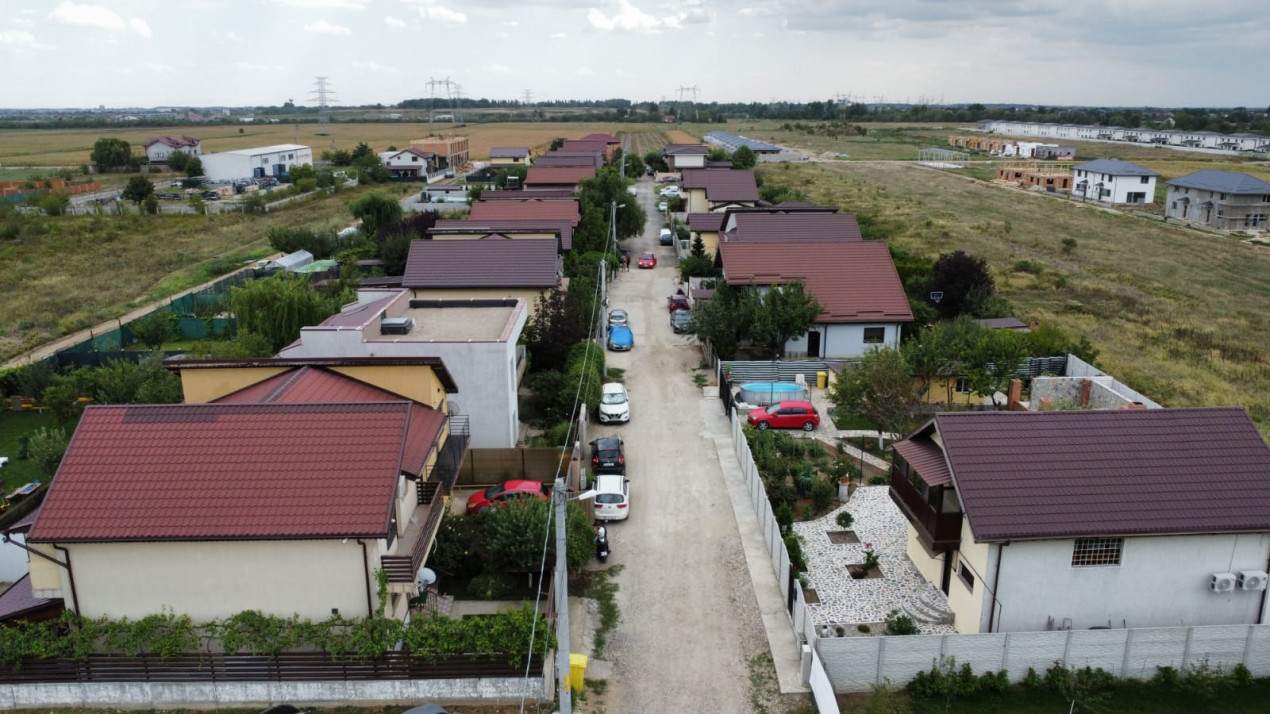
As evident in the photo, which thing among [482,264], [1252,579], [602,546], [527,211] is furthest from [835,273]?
[527,211]

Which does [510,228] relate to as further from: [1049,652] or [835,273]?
[1049,652]

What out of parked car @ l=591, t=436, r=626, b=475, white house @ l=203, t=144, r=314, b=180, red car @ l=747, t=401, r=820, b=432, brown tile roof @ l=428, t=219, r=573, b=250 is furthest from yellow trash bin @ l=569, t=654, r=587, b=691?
white house @ l=203, t=144, r=314, b=180

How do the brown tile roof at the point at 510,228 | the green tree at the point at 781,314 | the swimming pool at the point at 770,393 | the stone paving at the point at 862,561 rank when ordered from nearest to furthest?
the stone paving at the point at 862,561, the swimming pool at the point at 770,393, the green tree at the point at 781,314, the brown tile roof at the point at 510,228

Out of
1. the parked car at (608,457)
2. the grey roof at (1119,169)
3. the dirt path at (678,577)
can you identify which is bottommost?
the dirt path at (678,577)

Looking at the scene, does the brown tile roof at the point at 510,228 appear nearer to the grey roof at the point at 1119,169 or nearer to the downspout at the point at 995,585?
the downspout at the point at 995,585

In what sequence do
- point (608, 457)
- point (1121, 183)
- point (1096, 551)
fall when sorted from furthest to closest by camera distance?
point (1121, 183)
point (608, 457)
point (1096, 551)

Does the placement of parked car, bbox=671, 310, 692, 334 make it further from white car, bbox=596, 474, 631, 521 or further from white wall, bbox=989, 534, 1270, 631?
white wall, bbox=989, 534, 1270, 631

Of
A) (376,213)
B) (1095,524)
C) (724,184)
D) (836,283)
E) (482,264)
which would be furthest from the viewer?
(724,184)

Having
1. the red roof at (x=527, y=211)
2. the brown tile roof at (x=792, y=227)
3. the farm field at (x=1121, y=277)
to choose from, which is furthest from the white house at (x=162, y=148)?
the brown tile roof at (x=792, y=227)
